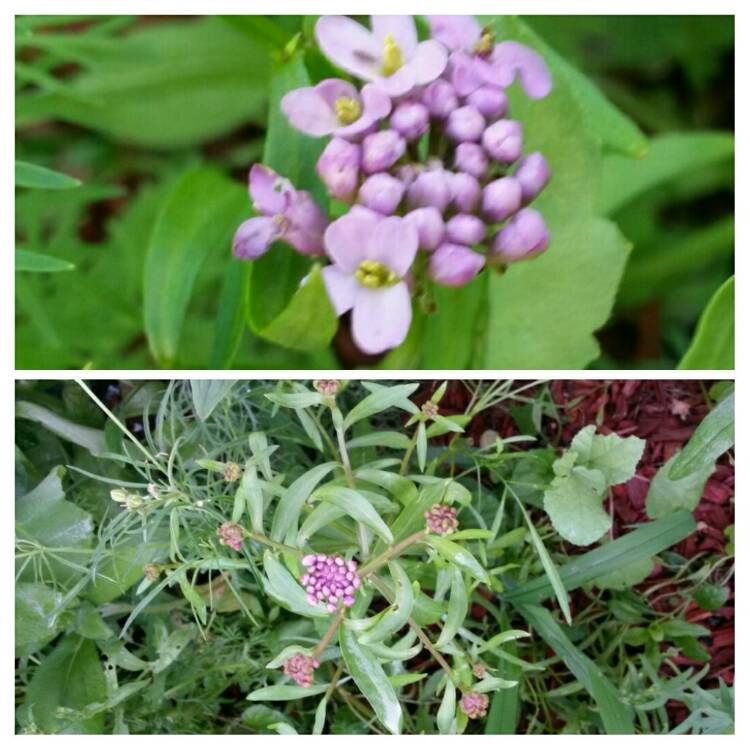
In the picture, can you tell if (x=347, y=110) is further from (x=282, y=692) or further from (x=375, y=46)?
(x=282, y=692)

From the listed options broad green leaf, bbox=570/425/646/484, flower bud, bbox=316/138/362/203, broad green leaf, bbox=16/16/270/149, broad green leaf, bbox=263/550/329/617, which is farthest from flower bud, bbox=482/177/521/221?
broad green leaf, bbox=16/16/270/149

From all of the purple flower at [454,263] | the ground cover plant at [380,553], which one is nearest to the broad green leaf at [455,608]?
the ground cover plant at [380,553]

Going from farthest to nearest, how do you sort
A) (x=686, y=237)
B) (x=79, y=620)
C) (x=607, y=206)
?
(x=686, y=237)
(x=607, y=206)
(x=79, y=620)

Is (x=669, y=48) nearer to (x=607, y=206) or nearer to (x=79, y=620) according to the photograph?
(x=607, y=206)

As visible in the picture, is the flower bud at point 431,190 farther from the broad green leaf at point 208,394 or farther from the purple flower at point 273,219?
the broad green leaf at point 208,394

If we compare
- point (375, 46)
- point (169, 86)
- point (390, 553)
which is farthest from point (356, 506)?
point (169, 86)
